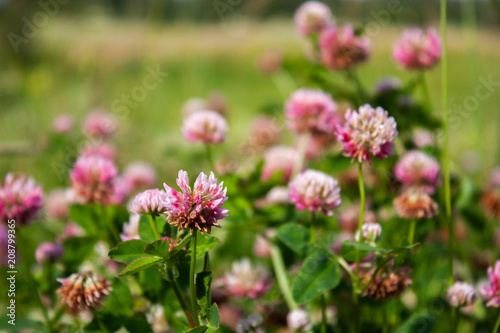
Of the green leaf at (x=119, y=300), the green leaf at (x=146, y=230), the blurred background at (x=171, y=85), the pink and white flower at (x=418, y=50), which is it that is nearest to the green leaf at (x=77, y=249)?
the green leaf at (x=119, y=300)

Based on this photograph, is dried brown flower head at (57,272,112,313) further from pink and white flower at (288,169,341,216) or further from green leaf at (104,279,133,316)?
pink and white flower at (288,169,341,216)

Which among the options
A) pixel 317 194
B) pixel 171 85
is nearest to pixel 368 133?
pixel 317 194

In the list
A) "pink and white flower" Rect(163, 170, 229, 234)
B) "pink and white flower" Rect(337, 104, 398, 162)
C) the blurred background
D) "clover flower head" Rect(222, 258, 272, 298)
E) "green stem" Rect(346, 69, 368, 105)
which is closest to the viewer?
"pink and white flower" Rect(163, 170, 229, 234)

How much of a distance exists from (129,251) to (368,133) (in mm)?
328

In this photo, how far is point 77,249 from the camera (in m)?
0.92

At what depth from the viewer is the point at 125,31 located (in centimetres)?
745

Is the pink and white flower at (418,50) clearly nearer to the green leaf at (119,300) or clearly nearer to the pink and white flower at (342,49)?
the pink and white flower at (342,49)

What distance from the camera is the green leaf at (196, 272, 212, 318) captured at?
0.62m

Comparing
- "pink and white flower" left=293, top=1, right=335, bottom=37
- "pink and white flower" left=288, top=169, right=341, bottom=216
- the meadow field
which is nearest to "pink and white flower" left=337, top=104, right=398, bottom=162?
the meadow field

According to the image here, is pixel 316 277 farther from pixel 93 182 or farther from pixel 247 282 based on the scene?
pixel 93 182

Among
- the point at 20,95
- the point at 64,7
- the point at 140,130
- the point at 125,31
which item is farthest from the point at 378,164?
the point at 125,31

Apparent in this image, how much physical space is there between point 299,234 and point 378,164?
0.32 m

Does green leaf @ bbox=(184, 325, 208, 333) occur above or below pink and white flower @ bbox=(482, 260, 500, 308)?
below

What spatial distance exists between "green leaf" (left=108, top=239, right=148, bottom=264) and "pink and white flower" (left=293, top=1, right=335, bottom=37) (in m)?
0.74
